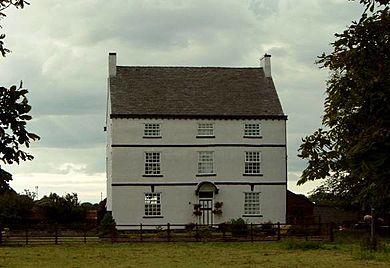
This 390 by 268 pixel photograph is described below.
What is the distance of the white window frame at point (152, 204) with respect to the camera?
55.1m

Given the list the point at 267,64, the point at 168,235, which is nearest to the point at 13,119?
the point at 168,235

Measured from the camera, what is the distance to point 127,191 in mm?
55219

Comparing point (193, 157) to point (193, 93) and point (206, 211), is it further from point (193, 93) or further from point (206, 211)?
point (193, 93)

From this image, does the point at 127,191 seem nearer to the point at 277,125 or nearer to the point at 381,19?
the point at 277,125

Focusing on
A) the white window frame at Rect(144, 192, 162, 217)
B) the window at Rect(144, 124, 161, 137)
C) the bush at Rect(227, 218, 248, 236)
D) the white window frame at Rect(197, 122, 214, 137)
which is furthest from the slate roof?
the bush at Rect(227, 218, 248, 236)

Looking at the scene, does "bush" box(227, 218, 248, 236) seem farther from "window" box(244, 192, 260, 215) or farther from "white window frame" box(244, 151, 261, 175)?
"white window frame" box(244, 151, 261, 175)

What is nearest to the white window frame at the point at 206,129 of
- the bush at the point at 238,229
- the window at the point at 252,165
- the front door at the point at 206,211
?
the window at the point at 252,165

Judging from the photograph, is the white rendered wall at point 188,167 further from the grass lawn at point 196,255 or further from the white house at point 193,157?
the grass lawn at point 196,255

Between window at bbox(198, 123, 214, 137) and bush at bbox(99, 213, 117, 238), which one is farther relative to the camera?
window at bbox(198, 123, 214, 137)

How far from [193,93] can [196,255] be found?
2633 centimetres

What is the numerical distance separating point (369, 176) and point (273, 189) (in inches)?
1438

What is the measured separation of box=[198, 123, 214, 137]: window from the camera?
185 ft

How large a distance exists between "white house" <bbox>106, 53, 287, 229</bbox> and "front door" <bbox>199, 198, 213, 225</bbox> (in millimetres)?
67

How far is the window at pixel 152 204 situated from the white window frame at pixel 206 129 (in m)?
5.15
